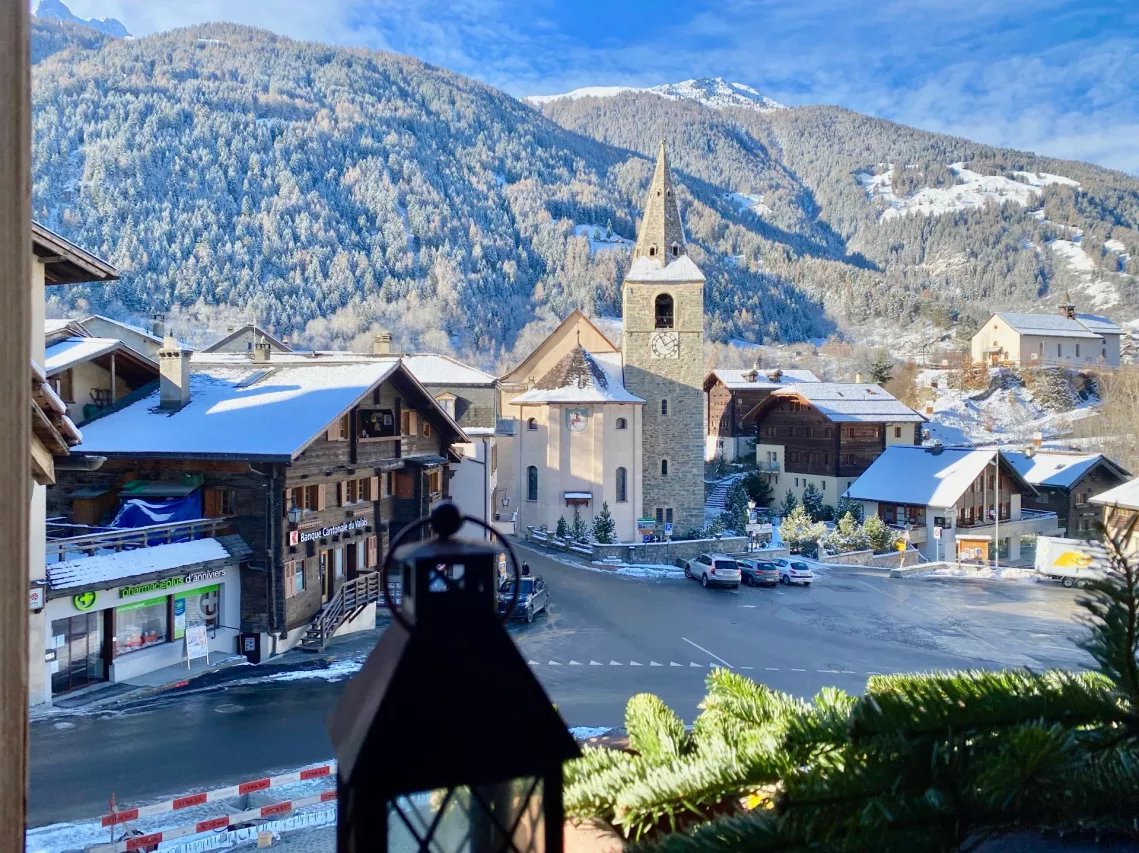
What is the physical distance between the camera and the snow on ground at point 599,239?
516 feet

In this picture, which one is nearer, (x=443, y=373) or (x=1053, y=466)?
(x=443, y=373)

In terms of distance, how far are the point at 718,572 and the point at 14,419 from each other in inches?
1231

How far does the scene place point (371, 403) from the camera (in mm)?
24594

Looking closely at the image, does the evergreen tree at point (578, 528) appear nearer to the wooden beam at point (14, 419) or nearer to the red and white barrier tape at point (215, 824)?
the red and white barrier tape at point (215, 824)

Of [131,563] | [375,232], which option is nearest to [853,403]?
[131,563]

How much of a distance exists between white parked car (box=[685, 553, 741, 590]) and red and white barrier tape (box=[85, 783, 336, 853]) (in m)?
21.4

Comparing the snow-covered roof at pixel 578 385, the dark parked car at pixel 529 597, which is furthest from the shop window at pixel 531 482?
the dark parked car at pixel 529 597

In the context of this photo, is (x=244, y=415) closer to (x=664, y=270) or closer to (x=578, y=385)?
(x=578, y=385)

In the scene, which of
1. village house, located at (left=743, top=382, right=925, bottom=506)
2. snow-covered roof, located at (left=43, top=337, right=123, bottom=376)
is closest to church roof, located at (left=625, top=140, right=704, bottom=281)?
village house, located at (left=743, top=382, right=925, bottom=506)

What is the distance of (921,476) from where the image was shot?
4309 cm

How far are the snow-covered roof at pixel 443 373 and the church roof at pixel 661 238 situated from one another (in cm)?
979

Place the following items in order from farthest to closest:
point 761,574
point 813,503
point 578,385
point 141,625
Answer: point 813,503
point 578,385
point 761,574
point 141,625

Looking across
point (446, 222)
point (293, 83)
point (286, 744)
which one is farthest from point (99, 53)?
point (286, 744)

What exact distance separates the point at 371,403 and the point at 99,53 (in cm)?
19158
